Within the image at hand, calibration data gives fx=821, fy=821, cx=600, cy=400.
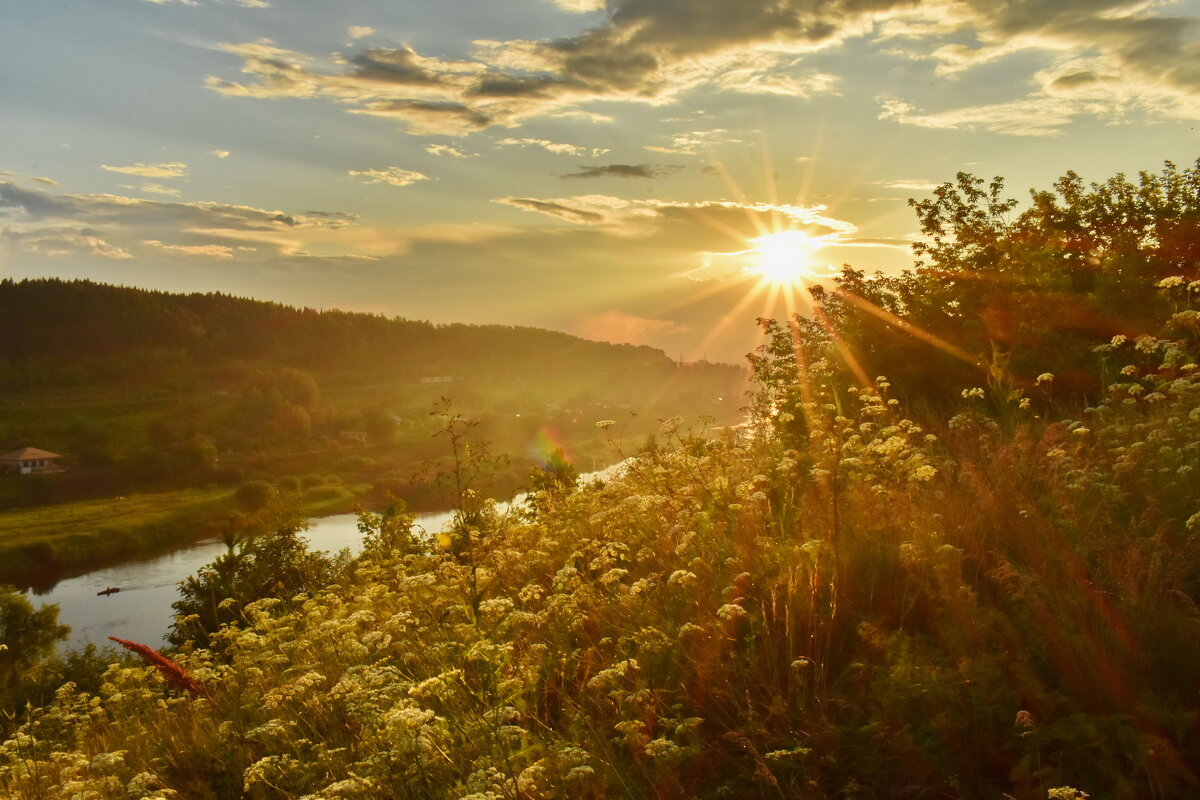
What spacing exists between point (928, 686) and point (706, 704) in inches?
42.8

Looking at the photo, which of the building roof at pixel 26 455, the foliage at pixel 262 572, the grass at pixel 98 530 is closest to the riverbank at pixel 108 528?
the grass at pixel 98 530

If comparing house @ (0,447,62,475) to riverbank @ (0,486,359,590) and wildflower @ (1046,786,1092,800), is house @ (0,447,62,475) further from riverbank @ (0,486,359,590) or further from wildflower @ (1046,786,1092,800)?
wildflower @ (1046,786,1092,800)

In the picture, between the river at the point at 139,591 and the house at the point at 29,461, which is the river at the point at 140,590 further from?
the house at the point at 29,461

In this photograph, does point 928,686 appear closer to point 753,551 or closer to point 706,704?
point 706,704

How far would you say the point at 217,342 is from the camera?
146 m

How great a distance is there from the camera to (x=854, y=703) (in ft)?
12.1

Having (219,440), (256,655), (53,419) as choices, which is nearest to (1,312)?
(53,419)

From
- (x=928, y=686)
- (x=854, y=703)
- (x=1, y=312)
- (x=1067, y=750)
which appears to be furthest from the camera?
(x=1, y=312)

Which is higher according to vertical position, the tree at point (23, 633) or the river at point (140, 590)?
the tree at point (23, 633)

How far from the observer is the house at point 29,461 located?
84.5m

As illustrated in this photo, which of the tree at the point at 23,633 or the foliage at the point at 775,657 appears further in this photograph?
the tree at the point at 23,633

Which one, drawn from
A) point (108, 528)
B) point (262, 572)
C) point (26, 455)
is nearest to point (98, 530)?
point (108, 528)

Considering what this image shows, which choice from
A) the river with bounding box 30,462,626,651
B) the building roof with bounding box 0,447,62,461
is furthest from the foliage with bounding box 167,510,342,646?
the building roof with bounding box 0,447,62,461

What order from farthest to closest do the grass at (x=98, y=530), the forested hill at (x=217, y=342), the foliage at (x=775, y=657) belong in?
1. the forested hill at (x=217, y=342)
2. the grass at (x=98, y=530)
3. the foliage at (x=775, y=657)
